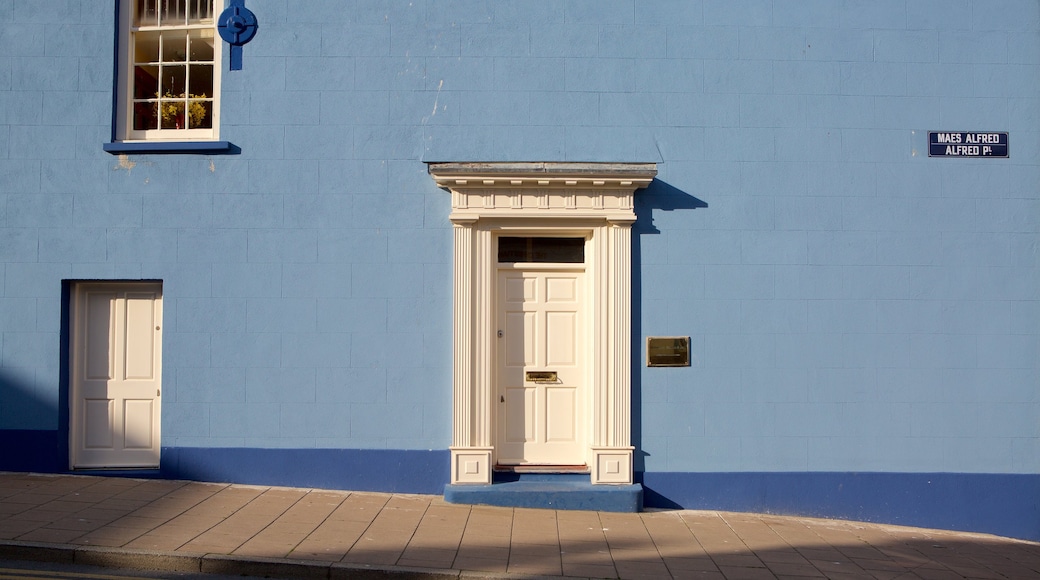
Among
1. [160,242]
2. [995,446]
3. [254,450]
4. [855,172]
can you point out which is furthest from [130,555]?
[995,446]

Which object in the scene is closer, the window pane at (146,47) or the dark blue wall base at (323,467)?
the dark blue wall base at (323,467)

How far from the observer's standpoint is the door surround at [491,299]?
7809 millimetres

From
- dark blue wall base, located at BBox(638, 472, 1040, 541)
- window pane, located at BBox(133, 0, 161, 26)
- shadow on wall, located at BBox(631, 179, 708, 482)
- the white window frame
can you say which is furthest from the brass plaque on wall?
window pane, located at BBox(133, 0, 161, 26)

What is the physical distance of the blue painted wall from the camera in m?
7.96

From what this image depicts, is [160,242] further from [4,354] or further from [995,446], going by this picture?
[995,446]

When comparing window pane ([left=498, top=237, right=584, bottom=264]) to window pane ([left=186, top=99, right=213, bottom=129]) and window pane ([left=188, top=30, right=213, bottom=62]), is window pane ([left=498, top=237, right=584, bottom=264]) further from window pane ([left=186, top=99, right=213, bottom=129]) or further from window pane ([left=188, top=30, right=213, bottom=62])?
window pane ([left=188, top=30, right=213, bottom=62])

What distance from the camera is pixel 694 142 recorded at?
8.04 meters

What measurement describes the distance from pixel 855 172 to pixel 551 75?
3.18m

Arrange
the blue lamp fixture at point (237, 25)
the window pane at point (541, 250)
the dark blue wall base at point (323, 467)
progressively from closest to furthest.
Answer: the dark blue wall base at point (323, 467)
the blue lamp fixture at point (237, 25)
the window pane at point (541, 250)

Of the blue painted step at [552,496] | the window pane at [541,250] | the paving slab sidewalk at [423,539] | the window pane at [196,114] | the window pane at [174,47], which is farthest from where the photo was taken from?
the window pane at [174,47]

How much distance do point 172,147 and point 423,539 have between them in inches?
180

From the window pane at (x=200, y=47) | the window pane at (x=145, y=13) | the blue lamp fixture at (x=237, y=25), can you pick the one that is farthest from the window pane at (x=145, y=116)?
→ the blue lamp fixture at (x=237, y=25)

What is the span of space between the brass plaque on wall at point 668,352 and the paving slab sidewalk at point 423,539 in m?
1.44

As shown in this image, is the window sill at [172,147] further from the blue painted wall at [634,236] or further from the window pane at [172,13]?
the window pane at [172,13]
